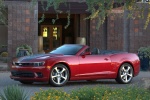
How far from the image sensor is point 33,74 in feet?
55.0

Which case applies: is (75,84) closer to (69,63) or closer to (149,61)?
(69,63)

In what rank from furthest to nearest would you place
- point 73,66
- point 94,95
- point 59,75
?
point 73,66, point 59,75, point 94,95

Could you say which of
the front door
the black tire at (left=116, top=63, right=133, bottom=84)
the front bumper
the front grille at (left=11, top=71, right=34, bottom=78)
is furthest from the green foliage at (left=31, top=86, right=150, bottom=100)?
the front door

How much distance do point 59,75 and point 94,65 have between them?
4.78 ft

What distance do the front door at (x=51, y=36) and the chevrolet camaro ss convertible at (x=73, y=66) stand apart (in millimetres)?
18409

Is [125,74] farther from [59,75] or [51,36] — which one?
[51,36]

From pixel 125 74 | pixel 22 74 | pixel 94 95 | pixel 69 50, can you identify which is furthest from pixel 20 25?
pixel 94 95

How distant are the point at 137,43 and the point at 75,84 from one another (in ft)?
40.9

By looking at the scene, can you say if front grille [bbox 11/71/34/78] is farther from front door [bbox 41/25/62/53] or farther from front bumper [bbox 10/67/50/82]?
front door [bbox 41/25/62/53]

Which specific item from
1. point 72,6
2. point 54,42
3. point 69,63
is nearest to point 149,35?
point 72,6

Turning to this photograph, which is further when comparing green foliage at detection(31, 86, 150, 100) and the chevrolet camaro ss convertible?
the chevrolet camaro ss convertible

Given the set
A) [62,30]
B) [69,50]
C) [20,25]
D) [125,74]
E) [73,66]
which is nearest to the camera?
[73,66]

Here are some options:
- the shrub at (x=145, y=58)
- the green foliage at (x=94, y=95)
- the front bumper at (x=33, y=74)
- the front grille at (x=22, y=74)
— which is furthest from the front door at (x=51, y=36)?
the green foliage at (x=94, y=95)

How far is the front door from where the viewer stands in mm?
36688
